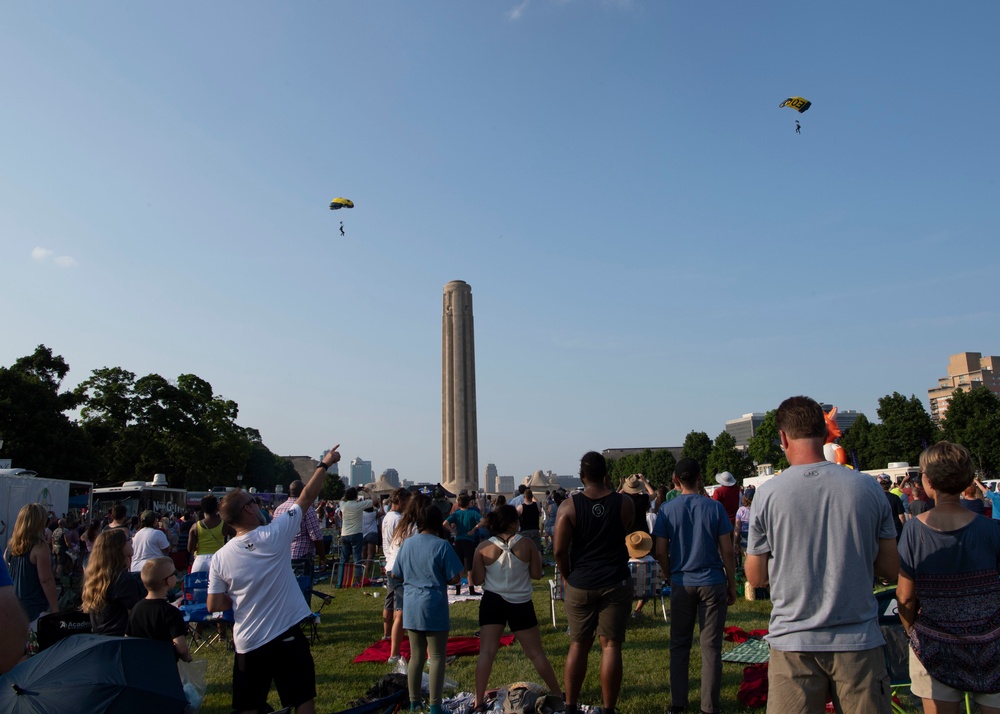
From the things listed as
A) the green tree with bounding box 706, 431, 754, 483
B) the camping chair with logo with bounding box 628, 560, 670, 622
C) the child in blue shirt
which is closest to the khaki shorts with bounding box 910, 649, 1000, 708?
the child in blue shirt

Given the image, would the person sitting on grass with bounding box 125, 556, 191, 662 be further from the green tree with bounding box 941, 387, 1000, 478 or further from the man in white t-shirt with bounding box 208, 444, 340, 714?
the green tree with bounding box 941, 387, 1000, 478

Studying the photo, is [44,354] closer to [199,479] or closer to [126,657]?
[199,479]

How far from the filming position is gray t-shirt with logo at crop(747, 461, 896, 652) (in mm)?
3178

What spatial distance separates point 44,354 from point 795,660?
4608cm

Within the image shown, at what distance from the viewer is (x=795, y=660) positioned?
323 centimetres

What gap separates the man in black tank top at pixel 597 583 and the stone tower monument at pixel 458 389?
142ft

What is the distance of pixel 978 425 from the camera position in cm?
4900

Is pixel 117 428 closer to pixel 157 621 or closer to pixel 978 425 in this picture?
pixel 157 621

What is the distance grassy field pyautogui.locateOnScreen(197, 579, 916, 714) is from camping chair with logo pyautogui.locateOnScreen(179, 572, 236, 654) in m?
0.30

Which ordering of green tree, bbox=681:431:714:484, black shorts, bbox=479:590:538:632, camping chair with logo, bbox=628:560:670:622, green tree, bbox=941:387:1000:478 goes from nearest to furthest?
black shorts, bbox=479:590:538:632, camping chair with logo, bbox=628:560:670:622, green tree, bbox=941:387:1000:478, green tree, bbox=681:431:714:484

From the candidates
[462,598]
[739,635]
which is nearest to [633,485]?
[462,598]

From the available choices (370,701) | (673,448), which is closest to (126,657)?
(370,701)

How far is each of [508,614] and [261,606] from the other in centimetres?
218

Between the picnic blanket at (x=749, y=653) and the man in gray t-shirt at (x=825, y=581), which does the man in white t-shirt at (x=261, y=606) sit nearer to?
the man in gray t-shirt at (x=825, y=581)
